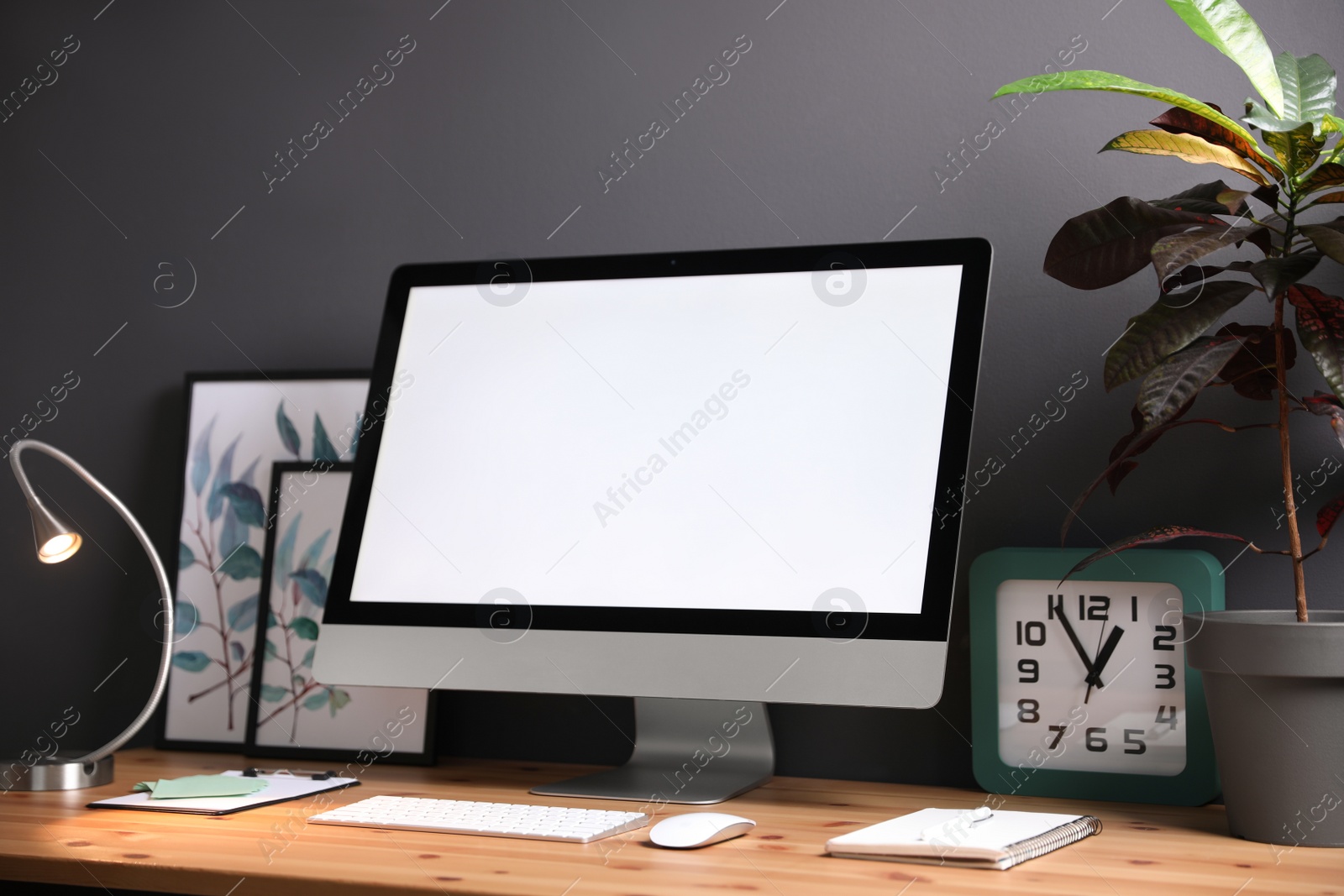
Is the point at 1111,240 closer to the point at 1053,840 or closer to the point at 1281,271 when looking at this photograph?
the point at 1281,271

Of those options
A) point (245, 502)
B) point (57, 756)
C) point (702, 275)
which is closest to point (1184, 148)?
point (702, 275)

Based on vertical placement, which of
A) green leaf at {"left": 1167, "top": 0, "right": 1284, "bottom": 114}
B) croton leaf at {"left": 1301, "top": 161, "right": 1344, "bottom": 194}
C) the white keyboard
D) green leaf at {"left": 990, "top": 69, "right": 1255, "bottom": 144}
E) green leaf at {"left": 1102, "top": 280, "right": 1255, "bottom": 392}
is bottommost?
the white keyboard

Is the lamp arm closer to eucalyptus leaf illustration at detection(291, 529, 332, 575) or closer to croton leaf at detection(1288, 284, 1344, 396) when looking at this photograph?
eucalyptus leaf illustration at detection(291, 529, 332, 575)

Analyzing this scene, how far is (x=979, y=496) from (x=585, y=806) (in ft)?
1.95

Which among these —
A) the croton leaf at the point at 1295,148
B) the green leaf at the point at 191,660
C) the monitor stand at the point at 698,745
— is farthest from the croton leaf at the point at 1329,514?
the green leaf at the point at 191,660

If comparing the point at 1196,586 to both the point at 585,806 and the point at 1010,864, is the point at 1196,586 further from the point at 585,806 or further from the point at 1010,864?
the point at 585,806

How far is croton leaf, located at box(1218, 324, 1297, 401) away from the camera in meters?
1.10

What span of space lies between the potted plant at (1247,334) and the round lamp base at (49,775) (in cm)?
114

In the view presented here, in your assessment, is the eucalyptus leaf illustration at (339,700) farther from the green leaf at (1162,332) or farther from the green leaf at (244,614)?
the green leaf at (1162,332)

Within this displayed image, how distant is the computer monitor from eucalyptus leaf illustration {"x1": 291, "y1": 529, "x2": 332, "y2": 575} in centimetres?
27

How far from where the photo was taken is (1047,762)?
49.4 inches

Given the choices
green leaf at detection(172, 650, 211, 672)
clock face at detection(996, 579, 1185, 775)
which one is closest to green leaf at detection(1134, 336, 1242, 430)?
clock face at detection(996, 579, 1185, 775)

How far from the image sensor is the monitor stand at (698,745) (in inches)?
49.2

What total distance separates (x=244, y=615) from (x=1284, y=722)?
1309mm
